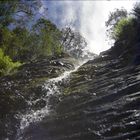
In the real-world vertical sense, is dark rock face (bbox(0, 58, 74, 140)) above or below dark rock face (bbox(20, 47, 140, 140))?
above

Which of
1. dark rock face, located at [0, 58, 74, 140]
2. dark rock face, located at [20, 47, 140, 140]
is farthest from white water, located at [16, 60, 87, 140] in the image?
dark rock face, located at [20, 47, 140, 140]

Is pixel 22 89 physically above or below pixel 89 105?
above

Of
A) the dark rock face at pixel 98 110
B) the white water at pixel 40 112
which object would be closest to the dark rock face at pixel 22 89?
the white water at pixel 40 112

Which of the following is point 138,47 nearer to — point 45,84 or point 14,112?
point 45,84

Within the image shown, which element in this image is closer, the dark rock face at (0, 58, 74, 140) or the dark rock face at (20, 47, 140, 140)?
the dark rock face at (20, 47, 140, 140)

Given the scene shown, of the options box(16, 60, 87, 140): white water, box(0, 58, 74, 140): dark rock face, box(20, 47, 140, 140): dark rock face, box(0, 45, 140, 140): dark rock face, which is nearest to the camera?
box(20, 47, 140, 140): dark rock face

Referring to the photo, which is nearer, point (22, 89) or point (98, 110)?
point (98, 110)

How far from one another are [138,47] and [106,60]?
244 cm

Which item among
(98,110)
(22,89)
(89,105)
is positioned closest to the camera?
(98,110)

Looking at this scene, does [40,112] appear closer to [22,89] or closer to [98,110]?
[22,89]

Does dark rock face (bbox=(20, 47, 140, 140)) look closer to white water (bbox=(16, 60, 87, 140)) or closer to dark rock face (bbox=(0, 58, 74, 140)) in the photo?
white water (bbox=(16, 60, 87, 140))

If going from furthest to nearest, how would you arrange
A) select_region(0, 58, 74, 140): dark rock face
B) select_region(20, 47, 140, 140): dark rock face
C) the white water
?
select_region(0, 58, 74, 140): dark rock face
the white water
select_region(20, 47, 140, 140): dark rock face

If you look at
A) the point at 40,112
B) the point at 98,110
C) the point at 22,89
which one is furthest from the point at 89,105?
the point at 22,89

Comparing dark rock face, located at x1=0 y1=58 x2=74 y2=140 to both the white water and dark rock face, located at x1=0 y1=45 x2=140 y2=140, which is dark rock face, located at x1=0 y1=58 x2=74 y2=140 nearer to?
dark rock face, located at x1=0 y1=45 x2=140 y2=140
